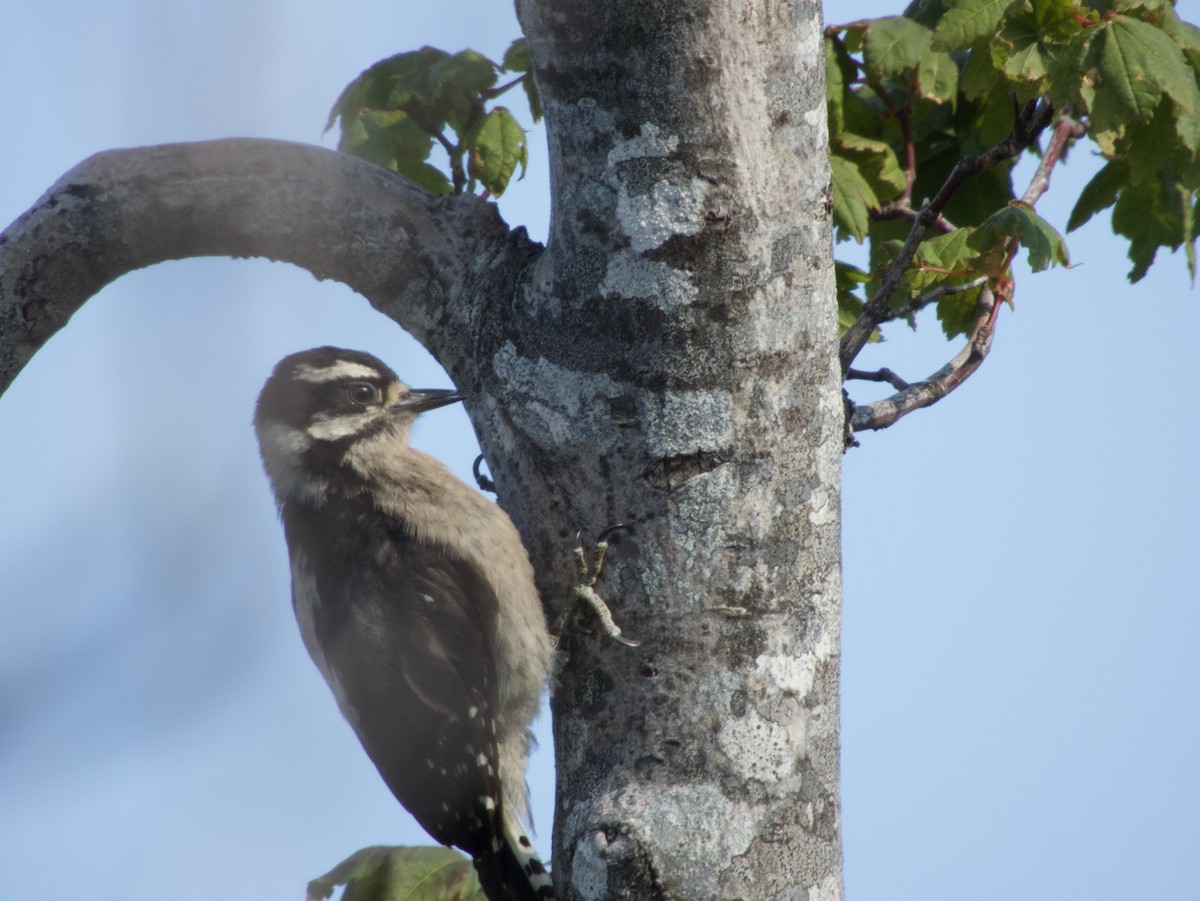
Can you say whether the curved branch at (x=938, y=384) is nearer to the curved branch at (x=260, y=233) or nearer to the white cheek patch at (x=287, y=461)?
the curved branch at (x=260, y=233)

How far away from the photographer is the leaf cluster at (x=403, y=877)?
143 inches

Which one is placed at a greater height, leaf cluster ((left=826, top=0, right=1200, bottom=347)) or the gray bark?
leaf cluster ((left=826, top=0, right=1200, bottom=347))

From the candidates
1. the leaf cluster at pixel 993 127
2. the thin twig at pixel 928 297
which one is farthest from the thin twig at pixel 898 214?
the thin twig at pixel 928 297

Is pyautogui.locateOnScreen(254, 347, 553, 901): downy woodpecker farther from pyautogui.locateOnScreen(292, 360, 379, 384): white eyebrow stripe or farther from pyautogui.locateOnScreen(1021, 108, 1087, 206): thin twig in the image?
pyautogui.locateOnScreen(1021, 108, 1087, 206): thin twig

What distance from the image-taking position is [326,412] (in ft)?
14.1

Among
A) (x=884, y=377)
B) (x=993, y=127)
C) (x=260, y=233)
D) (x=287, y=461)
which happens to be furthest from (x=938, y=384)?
(x=287, y=461)

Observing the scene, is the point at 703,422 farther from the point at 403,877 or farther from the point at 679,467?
the point at 403,877

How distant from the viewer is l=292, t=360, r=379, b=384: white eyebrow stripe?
14.3ft

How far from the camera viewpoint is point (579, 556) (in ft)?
9.80

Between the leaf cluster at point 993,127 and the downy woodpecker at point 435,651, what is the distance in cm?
147

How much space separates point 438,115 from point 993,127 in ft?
6.30

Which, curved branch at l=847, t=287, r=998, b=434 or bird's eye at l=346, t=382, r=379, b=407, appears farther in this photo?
bird's eye at l=346, t=382, r=379, b=407

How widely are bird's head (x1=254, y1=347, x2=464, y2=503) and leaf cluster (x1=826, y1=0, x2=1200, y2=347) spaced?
1.61 metres

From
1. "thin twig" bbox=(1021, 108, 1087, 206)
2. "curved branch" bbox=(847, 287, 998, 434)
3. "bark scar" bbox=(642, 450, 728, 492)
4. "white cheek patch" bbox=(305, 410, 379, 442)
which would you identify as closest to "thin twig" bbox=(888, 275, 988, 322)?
"curved branch" bbox=(847, 287, 998, 434)
